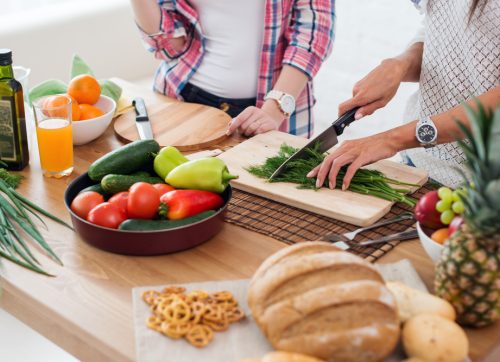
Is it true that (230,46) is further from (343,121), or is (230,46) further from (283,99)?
(343,121)

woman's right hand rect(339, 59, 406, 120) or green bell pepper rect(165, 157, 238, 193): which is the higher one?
woman's right hand rect(339, 59, 406, 120)

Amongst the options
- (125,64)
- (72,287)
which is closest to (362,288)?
(72,287)

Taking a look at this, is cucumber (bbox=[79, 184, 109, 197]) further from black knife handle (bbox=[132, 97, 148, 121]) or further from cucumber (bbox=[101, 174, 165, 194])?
black knife handle (bbox=[132, 97, 148, 121])

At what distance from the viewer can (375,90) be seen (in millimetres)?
1818

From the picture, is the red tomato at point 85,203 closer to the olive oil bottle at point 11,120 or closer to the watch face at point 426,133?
the olive oil bottle at point 11,120

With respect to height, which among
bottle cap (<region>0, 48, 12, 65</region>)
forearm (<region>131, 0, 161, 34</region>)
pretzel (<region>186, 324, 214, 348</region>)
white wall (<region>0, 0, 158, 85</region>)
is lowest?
white wall (<region>0, 0, 158, 85</region>)

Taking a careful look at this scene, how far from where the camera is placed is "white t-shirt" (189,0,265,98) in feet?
7.32

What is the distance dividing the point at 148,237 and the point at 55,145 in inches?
19.4

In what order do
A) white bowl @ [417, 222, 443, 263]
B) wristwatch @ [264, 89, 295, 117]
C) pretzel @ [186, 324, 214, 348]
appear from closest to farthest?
pretzel @ [186, 324, 214, 348] < white bowl @ [417, 222, 443, 263] < wristwatch @ [264, 89, 295, 117]

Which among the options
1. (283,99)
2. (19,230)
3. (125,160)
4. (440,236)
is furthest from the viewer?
(283,99)

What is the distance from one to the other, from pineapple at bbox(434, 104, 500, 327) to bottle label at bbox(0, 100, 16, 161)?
3.69ft

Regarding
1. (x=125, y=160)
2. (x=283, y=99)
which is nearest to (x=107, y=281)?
(x=125, y=160)

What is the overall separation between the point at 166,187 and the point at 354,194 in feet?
1.47

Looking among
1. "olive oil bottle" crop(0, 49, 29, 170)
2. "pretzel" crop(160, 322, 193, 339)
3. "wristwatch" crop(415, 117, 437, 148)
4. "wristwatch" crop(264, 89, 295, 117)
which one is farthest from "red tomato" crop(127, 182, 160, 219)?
"wristwatch" crop(264, 89, 295, 117)
